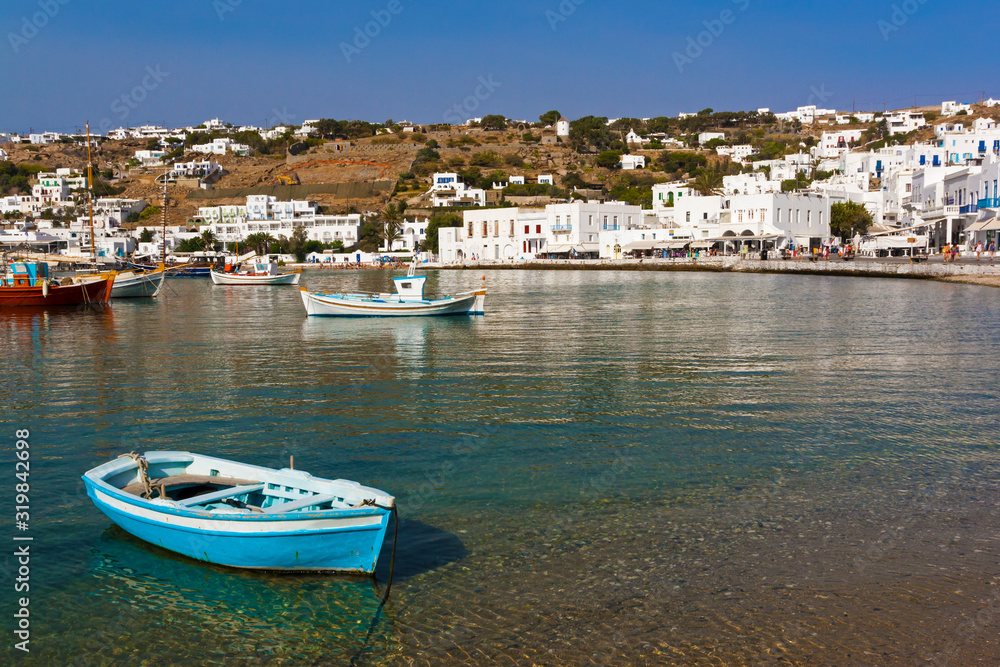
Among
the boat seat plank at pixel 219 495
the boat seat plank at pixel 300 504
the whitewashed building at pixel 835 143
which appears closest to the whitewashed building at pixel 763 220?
the whitewashed building at pixel 835 143

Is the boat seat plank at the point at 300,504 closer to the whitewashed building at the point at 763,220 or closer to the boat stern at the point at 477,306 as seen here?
the boat stern at the point at 477,306

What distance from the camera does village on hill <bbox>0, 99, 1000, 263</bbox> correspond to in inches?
2977

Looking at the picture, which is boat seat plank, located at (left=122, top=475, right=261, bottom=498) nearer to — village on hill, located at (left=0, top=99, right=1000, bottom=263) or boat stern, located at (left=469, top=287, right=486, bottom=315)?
boat stern, located at (left=469, top=287, right=486, bottom=315)

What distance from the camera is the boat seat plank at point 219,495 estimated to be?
7469mm

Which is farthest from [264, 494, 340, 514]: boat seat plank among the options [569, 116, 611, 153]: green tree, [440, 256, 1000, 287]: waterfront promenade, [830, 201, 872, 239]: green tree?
[569, 116, 611, 153]: green tree

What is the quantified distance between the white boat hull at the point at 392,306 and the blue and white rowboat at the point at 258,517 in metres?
24.6

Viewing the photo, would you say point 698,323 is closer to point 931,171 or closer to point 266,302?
point 266,302

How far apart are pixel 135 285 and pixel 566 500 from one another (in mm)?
46916

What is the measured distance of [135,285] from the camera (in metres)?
49.3

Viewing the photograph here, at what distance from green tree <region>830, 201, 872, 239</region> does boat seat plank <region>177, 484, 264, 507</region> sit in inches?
3164

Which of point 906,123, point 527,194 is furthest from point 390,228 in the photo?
point 906,123

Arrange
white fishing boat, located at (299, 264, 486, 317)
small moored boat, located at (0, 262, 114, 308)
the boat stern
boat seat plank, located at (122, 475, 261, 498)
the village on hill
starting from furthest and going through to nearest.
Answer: the village on hill → small moored boat, located at (0, 262, 114, 308) → the boat stern → white fishing boat, located at (299, 264, 486, 317) → boat seat plank, located at (122, 475, 261, 498)

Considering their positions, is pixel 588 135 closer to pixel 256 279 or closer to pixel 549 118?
pixel 549 118

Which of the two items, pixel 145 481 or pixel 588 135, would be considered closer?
pixel 145 481
